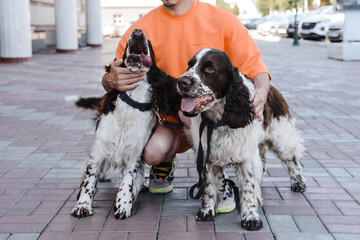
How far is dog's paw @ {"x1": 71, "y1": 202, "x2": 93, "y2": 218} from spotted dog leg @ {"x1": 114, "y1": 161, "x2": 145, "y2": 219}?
20 cm

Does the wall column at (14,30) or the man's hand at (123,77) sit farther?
the wall column at (14,30)

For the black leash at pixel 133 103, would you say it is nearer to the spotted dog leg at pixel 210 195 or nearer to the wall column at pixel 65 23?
the spotted dog leg at pixel 210 195

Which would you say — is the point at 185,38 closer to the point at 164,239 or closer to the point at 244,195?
the point at 244,195

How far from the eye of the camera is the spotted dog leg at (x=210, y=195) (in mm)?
3531

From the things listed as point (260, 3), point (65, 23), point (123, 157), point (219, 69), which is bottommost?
point (123, 157)

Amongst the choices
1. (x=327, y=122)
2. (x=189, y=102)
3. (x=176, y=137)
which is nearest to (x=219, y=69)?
(x=189, y=102)

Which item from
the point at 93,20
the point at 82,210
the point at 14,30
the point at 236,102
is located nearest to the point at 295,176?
the point at 236,102

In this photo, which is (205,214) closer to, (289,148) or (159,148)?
(159,148)

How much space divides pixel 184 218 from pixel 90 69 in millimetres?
11168

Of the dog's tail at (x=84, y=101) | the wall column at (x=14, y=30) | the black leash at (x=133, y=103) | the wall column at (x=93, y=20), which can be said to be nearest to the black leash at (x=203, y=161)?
the black leash at (x=133, y=103)

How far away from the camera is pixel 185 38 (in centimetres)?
393

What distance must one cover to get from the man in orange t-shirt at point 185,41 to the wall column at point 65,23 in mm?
16308

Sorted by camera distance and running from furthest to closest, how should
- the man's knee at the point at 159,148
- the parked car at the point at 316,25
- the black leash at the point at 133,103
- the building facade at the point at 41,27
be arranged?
the parked car at the point at 316,25 < the building facade at the point at 41,27 < the man's knee at the point at 159,148 < the black leash at the point at 133,103

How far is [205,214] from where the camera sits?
3523 mm
